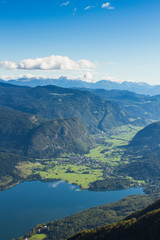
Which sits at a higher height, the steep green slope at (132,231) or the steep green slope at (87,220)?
the steep green slope at (132,231)

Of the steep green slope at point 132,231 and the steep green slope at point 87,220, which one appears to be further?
the steep green slope at point 87,220

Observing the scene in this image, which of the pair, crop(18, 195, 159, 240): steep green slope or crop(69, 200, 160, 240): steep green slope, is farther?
crop(18, 195, 159, 240): steep green slope

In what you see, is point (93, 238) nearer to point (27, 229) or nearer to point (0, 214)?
point (27, 229)

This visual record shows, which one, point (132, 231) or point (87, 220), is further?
point (87, 220)

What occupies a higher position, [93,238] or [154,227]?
[154,227]

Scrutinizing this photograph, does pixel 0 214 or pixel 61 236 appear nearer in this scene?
pixel 61 236

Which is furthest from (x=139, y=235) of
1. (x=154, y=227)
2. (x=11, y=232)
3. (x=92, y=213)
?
(x=11, y=232)

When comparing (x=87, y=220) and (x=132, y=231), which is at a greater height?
(x=132, y=231)

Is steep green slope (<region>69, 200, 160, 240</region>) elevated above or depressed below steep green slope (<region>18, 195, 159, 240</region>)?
above
